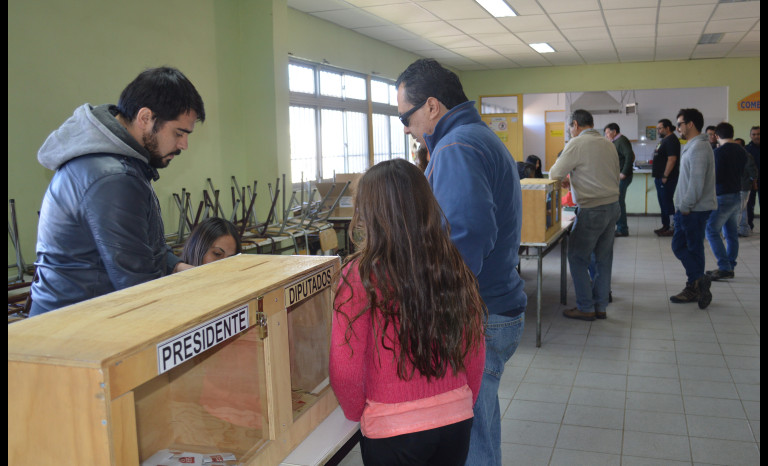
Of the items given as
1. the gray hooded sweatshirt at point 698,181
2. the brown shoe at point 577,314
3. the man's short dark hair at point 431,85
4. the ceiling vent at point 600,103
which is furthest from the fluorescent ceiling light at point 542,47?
the man's short dark hair at point 431,85

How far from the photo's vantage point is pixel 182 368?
1.38 meters

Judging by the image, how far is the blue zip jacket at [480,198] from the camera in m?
1.72

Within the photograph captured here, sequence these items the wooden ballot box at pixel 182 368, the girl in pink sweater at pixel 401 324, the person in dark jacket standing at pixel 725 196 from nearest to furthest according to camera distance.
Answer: the wooden ballot box at pixel 182 368, the girl in pink sweater at pixel 401 324, the person in dark jacket standing at pixel 725 196

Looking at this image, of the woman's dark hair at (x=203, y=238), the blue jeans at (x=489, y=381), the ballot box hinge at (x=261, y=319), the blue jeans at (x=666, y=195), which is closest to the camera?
the ballot box hinge at (x=261, y=319)

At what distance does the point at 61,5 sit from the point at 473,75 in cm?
923

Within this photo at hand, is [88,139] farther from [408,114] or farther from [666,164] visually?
[666,164]

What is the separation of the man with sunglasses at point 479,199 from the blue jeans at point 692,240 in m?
3.71

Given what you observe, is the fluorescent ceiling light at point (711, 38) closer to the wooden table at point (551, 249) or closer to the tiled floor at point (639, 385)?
the tiled floor at point (639, 385)

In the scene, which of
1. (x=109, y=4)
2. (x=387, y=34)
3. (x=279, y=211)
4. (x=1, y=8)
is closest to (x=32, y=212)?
(x=1, y=8)

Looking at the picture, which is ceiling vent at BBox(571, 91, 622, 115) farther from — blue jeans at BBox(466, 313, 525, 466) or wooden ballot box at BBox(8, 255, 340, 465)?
wooden ballot box at BBox(8, 255, 340, 465)

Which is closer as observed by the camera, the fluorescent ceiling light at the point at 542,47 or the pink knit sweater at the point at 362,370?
the pink knit sweater at the point at 362,370

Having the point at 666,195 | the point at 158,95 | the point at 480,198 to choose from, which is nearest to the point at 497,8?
the point at 666,195

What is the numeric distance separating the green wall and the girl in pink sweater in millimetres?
2954

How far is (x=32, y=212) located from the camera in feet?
12.2
